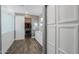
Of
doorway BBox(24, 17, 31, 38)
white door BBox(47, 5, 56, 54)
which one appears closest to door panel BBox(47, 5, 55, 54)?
white door BBox(47, 5, 56, 54)

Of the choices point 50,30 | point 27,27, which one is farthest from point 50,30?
point 27,27

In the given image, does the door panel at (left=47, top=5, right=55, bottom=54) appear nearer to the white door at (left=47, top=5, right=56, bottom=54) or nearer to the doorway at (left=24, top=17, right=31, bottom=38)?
the white door at (left=47, top=5, right=56, bottom=54)

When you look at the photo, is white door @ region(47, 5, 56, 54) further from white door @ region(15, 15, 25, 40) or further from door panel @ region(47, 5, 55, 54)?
white door @ region(15, 15, 25, 40)

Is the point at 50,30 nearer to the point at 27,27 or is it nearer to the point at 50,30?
the point at 50,30

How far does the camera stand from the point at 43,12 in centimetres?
97

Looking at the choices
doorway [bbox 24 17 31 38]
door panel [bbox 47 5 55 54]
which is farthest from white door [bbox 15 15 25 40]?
door panel [bbox 47 5 55 54]

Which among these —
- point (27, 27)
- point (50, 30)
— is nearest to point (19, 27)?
point (27, 27)

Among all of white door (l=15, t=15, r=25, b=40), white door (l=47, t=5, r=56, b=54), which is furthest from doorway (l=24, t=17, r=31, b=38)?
white door (l=47, t=5, r=56, b=54)

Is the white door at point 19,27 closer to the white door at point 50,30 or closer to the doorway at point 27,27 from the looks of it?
the doorway at point 27,27

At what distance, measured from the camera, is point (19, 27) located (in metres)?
0.99

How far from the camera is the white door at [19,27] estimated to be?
942 millimetres

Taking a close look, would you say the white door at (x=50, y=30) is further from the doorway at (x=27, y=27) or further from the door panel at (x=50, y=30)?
the doorway at (x=27, y=27)

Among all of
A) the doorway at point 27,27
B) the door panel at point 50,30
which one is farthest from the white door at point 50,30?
the doorway at point 27,27

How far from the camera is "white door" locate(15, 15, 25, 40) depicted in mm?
942
